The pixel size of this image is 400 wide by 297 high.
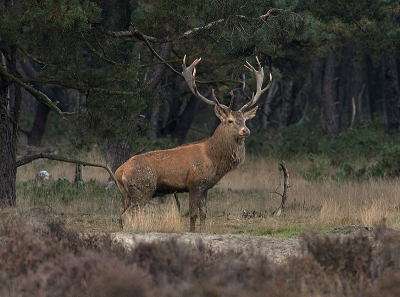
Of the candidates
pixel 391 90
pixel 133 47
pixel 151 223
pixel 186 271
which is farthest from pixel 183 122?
pixel 186 271

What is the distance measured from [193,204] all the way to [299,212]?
3.24m

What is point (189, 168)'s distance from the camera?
29.3ft

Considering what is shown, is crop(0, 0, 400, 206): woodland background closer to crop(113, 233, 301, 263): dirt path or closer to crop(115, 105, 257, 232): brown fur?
crop(115, 105, 257, 232): brown fur

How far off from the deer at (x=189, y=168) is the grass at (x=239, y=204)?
0.36 meters

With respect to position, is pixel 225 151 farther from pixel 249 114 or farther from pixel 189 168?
pixel 249 114

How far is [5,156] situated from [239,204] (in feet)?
17.8

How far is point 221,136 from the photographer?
9.12 metres

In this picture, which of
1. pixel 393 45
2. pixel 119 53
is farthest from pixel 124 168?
pixel 393 45

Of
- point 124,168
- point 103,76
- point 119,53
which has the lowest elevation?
point 124,168

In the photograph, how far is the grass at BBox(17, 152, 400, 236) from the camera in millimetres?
9203

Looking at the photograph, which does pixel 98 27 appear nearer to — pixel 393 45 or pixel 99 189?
pixel 99 189

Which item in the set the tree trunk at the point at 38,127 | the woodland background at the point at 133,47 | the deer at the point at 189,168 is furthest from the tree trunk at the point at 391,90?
the deer at the point at 189,168

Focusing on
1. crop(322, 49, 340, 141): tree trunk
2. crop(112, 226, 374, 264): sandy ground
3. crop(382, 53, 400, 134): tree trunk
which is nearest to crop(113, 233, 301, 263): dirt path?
crop(112, 226, 374, 264): sandy ground

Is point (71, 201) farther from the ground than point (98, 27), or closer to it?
closer to it
